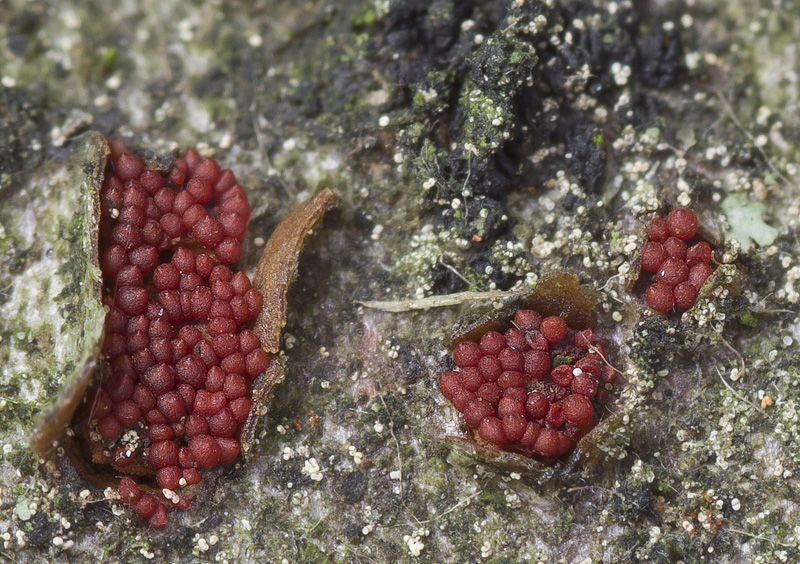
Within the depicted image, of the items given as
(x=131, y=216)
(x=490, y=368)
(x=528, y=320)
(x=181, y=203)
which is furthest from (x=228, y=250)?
(x=528, y=320)

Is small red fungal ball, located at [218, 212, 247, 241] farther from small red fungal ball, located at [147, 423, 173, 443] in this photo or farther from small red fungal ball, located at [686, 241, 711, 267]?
small red fungal ball, located at [686, 241, 711, 267]

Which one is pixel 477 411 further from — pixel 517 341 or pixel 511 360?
pixel 517 341

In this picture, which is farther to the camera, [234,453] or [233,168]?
[233,168]

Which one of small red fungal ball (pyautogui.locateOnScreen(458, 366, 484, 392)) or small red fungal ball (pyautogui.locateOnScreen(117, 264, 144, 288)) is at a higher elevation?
small red fungal ball (pyautogui.locateOnScreen(117, 264, 144, 288))

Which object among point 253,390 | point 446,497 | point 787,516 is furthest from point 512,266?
point 787,516

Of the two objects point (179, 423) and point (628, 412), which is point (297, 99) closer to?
point (179, 423)

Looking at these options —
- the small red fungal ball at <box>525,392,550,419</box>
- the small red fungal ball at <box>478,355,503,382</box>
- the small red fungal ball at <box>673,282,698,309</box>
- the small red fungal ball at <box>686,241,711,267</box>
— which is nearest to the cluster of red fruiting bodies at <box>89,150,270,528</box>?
the small red fungal ball at <box>478,355,503,382</box>

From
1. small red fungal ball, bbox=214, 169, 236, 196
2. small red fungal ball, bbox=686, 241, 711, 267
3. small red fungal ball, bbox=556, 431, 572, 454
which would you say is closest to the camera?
small red fungal ball, bbox=556, 431, 572, 454
